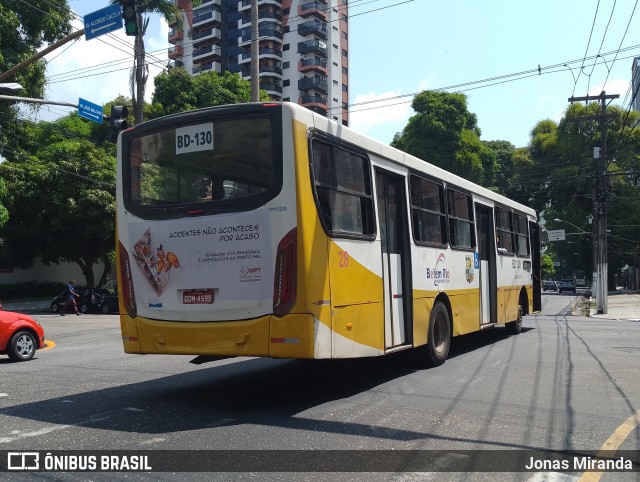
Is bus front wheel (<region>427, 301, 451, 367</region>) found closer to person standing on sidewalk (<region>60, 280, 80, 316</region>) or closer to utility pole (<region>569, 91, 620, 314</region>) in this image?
utility pole (<region>569, 91, 620, 314</region>)

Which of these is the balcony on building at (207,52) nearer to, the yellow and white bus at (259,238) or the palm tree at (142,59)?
the palm tree at (142,59)

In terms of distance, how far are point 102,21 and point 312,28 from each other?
6570 centimetres

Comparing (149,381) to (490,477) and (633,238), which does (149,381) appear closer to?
(490,477)

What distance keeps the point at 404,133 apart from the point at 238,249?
49997 mm

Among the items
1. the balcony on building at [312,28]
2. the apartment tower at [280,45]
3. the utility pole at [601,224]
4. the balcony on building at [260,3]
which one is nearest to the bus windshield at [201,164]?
the utility pole at [601,224]

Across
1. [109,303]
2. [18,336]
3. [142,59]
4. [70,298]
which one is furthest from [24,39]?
[18,336]

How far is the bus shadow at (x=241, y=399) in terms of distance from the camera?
20.9 ft

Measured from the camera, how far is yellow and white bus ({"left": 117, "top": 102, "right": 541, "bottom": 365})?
6.75 m

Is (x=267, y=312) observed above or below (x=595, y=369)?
above

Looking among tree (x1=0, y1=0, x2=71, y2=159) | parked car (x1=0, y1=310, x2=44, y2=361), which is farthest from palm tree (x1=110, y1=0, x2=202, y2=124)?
parked car (x1=0, y1=310, x2=44, y2=361)

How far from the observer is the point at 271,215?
680 cm

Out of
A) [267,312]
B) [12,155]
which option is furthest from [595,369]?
[12,155]

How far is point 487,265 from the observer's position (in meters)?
12.9

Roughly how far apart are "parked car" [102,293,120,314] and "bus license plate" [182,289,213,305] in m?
24.6
